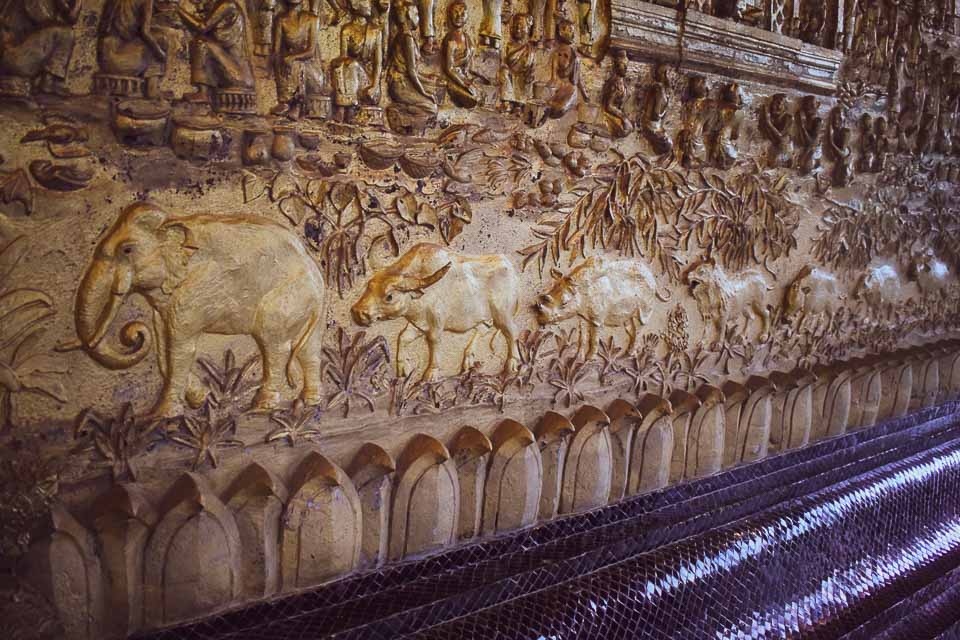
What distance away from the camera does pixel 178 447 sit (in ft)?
5.09

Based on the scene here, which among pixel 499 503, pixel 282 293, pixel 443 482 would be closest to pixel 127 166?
pixel 282 293

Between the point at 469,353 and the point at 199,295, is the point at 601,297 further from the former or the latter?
the point at 199,295

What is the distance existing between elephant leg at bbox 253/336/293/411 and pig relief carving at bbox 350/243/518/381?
20cm

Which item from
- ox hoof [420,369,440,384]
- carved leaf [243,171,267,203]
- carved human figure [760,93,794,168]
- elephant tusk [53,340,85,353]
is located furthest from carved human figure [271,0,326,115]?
carved human figure [760,93,794,168]

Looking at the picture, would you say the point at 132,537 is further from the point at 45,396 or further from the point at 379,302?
the point at 379,302

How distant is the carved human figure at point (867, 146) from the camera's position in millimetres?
2842

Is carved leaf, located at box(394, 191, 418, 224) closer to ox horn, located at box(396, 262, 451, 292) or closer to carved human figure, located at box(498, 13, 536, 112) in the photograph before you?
ox horn, located at box(396, 262, 451, 292)

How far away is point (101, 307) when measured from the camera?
4.58 feet

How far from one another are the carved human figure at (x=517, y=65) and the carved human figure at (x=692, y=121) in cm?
64

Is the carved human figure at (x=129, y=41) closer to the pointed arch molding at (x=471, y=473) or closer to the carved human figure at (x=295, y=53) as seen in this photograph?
the carved human figure at (x=295, y=53)

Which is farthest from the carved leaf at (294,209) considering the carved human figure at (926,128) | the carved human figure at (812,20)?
the carved human figure at (926,128)

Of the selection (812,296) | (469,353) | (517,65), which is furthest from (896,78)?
(469,353)

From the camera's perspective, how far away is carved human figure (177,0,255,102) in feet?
4.66

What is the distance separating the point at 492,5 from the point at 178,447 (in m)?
1.36
